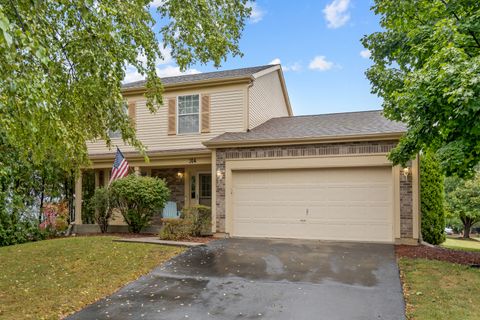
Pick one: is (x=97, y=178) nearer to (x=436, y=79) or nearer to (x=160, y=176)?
(x=160, y=176)

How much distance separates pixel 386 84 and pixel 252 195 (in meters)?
4.99

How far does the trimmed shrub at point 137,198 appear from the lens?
12.0m

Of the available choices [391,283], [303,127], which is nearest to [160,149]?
[303,127]

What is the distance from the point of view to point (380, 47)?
1044 centimetres

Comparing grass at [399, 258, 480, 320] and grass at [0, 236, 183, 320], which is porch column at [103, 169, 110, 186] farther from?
grass at [399, 258, 480, 320]

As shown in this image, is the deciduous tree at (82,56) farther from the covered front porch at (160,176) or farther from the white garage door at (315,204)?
the covered front porch at (160,176)

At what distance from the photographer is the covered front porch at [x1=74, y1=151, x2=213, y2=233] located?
45.5 ft

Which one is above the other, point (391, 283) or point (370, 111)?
point (370, 111)

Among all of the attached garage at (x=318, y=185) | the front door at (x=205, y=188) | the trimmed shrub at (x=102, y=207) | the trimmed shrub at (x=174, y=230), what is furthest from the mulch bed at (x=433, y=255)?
the trimmed shrub at (x=102, y=207)

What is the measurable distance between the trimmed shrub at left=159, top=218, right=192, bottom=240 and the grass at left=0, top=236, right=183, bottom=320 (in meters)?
0.93

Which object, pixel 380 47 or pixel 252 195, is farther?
pixel 252 195

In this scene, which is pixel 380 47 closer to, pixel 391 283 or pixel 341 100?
pixel 391 283

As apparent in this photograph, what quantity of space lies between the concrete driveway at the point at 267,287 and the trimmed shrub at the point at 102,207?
4.65 m

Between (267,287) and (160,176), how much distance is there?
9.51 metres
